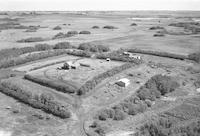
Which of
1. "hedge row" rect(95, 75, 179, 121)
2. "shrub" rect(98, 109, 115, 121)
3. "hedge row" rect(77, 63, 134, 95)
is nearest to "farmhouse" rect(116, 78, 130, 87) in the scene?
"hedge row" rect(95, 75, 179, 121)

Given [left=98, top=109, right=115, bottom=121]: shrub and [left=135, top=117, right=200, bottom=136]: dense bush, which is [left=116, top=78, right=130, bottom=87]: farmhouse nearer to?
[left=98, top=109, right=115, bottom=121]: shrub

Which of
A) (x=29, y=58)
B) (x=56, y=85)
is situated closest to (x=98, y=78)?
(x=56, y=85)

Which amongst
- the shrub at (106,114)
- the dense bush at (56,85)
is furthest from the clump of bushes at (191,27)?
the shrub at (106,114)

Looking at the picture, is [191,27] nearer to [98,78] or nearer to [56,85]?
[98,78]

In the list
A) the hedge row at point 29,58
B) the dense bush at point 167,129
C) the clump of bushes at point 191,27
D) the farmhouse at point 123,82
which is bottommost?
the dense bush at point 167,129

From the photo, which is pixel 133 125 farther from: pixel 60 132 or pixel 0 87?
pixel 0 87

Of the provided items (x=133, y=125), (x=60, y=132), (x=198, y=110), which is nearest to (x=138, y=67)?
(x=198, y=110)

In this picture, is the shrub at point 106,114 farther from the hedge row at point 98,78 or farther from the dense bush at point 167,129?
the hedge row at point 98,78
